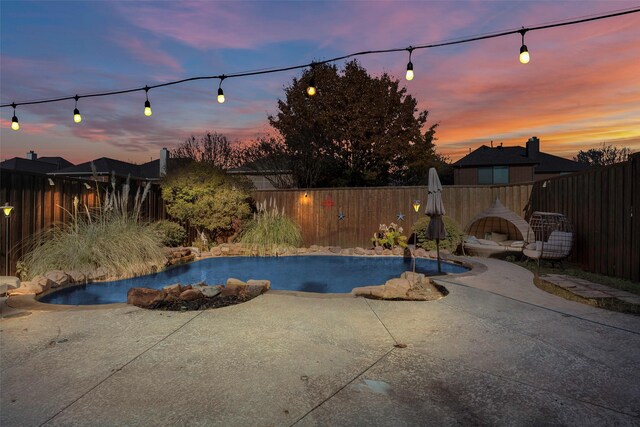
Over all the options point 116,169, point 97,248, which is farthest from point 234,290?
point 116,169

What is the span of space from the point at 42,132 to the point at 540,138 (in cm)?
2829

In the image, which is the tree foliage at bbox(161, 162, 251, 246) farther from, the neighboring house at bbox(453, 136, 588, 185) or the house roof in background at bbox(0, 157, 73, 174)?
the neighboring house at bbox(453, 136, 588, 185)

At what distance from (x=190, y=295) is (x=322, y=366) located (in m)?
2.48

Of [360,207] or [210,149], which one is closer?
[360,207]

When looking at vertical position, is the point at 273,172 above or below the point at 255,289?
above

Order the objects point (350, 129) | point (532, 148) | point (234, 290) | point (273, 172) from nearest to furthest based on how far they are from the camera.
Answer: point (234, 290) < point (350, 129) < point (273, 172) < point (532, 148)

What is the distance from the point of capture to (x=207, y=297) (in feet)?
14.3

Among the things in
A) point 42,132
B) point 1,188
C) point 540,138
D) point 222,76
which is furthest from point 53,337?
point 540,138

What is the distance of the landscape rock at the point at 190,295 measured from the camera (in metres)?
4.28

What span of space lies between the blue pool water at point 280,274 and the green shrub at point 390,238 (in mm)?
876

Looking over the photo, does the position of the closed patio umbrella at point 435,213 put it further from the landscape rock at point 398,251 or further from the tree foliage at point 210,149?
the tree foliage at point 210,149

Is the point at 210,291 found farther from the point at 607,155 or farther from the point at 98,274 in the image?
the point at 607,155

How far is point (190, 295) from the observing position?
4.32m

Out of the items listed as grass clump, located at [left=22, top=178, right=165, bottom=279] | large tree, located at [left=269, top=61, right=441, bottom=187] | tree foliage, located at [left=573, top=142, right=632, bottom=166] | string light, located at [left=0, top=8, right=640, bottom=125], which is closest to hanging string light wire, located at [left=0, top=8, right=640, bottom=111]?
string light, located at [left=0, top=8, right=640, bottom=125]
